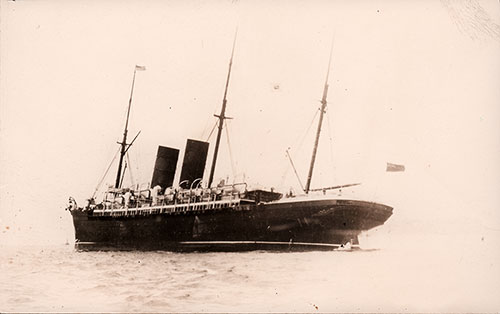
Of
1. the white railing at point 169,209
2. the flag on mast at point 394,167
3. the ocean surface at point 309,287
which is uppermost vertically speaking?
the flag on mast at point 394,167

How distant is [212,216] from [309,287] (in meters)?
8.28

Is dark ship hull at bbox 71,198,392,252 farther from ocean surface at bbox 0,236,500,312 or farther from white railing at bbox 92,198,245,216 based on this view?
ocean surface at bbox 0,236,500,312

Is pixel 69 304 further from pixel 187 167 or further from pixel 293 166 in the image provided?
pixel 187 167

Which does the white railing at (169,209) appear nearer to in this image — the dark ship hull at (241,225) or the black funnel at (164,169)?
the dark ship hull at (241,225)

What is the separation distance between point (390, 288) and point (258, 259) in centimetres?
389

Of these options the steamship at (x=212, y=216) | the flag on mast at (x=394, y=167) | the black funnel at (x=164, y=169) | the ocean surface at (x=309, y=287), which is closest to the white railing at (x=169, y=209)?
the steamship at (x=212, y=216)

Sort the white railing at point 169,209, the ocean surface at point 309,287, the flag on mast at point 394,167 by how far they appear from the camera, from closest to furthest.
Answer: the ocean surface at point 309,287
the flag on mast at point 394,167
the white railing at point 169,209

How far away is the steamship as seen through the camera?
518 inches

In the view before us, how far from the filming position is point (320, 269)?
347 inches

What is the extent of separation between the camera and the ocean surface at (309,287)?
25.5ft

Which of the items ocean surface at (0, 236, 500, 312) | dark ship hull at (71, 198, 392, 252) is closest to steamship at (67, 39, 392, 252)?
dark ship hull at (71, 198, 392, 252)

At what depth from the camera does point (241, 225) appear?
1510 centimetres

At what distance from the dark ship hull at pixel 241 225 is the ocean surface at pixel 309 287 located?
1.84 meters

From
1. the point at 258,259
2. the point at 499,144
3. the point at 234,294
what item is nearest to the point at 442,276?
the point at 499,144
